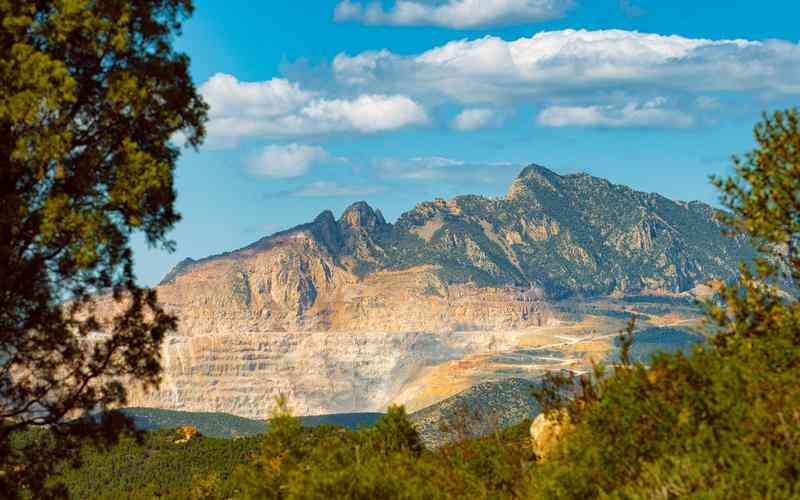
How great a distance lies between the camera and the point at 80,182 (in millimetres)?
30328

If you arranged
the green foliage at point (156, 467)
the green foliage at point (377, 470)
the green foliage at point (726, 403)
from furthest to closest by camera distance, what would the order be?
the green foliage at point (156, 467)
the green foliage at point (377, 470)
the green foliage at point (726, 403)

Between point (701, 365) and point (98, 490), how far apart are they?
16609 centimetres

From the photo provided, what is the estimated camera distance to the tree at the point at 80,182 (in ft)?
95.2

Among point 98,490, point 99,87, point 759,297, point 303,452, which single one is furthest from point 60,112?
point 98,490

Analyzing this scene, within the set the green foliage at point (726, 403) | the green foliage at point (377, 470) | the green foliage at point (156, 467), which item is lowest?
the green foliage at point (156, 467)

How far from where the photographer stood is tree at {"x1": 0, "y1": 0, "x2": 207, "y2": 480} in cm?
2903

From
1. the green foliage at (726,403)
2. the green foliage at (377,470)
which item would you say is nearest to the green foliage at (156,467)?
the green foliage at (377,470)

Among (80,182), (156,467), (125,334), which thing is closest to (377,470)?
(125,334)

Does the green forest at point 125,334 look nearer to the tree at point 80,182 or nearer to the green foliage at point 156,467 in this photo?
the tree at point 80,182

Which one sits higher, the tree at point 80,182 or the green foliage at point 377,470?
the tree at point 80,182

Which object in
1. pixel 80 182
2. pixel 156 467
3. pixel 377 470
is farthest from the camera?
pixel 156 467

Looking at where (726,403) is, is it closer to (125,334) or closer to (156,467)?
(125,334)

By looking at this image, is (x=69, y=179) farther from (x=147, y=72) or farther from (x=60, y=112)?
(x=147, y=72)

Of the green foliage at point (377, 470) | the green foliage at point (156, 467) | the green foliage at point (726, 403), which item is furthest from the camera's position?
the green foliage at point (156, 467)
